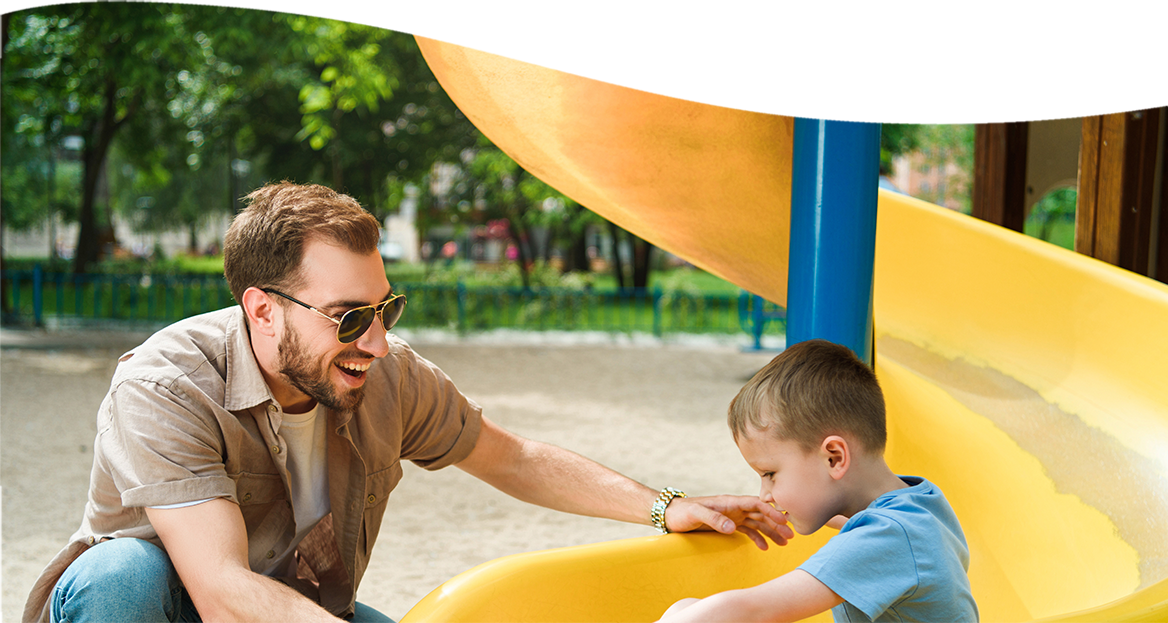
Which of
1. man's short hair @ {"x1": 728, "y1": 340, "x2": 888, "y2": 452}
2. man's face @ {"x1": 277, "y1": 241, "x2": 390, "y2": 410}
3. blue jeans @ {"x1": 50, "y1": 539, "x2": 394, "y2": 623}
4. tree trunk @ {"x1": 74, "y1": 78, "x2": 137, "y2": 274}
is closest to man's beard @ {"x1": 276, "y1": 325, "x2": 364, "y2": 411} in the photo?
man's face @ {"x1": 277, "y1": 241, "x2": 390, "y2": 410}

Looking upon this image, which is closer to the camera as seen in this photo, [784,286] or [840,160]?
[840,160]

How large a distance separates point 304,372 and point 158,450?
30 cm

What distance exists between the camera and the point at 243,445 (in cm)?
174

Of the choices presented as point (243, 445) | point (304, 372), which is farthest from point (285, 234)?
point (243, 445)

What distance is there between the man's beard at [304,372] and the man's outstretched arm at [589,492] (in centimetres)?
42

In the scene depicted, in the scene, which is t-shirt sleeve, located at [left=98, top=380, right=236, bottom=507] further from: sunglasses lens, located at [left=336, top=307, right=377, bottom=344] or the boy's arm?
the boy's arm

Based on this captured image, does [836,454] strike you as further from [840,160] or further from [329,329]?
[329,329]

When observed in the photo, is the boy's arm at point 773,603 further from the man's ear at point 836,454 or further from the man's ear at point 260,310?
the man's ear at point 260,310

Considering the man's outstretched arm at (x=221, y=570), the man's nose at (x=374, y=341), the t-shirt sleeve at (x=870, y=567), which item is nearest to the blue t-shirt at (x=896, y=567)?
the t-shirt sleeve at (x=870, y=567)

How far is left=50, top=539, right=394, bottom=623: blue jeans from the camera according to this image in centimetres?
155

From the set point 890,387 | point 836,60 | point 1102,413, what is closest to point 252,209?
point 836,60

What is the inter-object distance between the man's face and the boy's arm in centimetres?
84

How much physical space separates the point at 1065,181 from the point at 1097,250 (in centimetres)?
123

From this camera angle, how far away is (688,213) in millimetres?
2545
